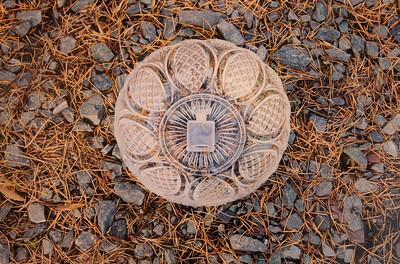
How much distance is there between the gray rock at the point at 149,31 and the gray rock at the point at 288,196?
678 mm

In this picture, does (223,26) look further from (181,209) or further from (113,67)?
(181,209)

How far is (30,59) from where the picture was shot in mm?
1918

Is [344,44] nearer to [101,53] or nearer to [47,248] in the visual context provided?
[101,53]

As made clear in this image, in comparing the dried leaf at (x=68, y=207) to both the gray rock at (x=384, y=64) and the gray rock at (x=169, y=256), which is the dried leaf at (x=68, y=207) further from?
the gray rock at (x=384, y=64)

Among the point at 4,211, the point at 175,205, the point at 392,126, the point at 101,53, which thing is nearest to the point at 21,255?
the point at 4,211

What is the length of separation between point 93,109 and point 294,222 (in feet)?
2.54

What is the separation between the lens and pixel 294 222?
183 cm

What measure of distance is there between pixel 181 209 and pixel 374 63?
2.77 ft

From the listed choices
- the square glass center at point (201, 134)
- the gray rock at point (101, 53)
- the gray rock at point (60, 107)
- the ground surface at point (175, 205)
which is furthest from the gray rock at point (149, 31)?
the square glass center at point (201, 134)

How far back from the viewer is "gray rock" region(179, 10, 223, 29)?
187cm

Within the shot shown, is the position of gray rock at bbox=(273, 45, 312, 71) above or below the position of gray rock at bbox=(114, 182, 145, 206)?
above

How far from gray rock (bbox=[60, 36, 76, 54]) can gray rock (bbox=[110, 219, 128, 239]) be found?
0.61 metres

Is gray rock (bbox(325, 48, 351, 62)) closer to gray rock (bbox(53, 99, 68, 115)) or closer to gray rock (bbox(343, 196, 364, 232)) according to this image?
gray rock (bbox(343, 196, 364, 232))

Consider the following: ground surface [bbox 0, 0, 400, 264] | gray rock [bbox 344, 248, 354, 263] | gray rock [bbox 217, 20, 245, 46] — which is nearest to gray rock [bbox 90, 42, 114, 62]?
ground surface [bbox 0, 0, 400, 264]
